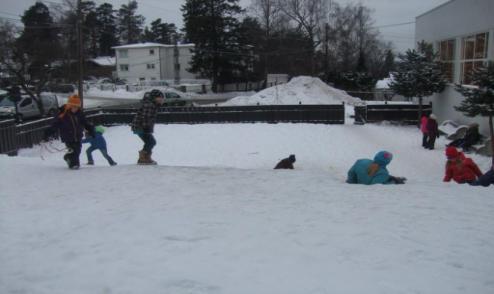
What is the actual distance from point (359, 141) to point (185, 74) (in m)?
57.4

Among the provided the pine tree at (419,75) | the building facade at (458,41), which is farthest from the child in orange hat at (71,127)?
the pine tree at (419,75)

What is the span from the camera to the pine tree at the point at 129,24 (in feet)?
299

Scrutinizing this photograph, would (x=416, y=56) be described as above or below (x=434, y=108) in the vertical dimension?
above

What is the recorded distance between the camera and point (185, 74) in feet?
232

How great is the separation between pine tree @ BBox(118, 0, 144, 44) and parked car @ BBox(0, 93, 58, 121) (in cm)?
6874

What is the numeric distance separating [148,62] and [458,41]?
2222 inches

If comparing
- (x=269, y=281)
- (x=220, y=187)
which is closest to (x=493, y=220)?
(x=269, y=281)

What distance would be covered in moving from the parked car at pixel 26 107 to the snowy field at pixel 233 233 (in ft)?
52.8

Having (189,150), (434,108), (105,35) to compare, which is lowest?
(189,150)

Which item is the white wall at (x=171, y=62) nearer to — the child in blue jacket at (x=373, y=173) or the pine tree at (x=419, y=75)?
the pine tree at (x=419, y=75)

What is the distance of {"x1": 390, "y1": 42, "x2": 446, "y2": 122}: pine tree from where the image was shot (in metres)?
19.0

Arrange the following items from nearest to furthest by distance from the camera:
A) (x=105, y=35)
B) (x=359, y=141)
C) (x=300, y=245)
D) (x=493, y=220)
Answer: (x=300, y=245), (x=493, y=220), (x=359, y=141), (x=105, y=35)

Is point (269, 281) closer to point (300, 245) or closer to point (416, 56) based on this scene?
point (300, 245)

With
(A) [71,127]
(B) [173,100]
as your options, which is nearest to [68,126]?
(A) [71,127]
